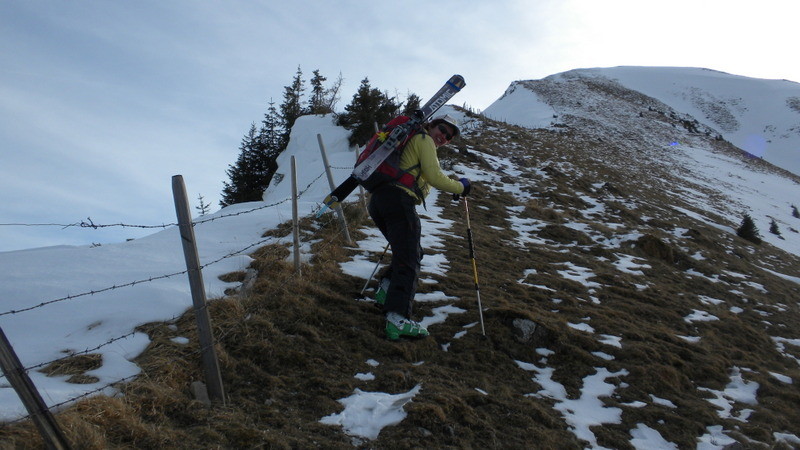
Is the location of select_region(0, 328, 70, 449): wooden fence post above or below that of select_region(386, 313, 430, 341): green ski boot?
above

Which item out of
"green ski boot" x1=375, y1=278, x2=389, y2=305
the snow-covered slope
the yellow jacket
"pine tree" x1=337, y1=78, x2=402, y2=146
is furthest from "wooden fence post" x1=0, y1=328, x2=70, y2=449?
the snow-covered slope

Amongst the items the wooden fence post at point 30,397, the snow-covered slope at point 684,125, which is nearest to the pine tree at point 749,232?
the snow-covered slope at point 684,125

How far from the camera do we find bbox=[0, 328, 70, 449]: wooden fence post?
231 centimetres

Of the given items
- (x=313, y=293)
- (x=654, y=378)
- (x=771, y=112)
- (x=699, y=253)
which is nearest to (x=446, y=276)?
(x=313, y=293)

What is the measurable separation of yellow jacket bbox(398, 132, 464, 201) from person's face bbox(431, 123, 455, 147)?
325 millimetres

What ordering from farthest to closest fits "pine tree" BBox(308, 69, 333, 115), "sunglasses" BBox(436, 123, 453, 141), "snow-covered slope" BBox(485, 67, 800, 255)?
"pine tree" BBox(308, 69, 333, 115)
"snow-covered slope" BBox(485, 67, 800, 255)
"sunglasses" BBox(436, 123, 453, 141)

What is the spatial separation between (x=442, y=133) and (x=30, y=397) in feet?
14.6

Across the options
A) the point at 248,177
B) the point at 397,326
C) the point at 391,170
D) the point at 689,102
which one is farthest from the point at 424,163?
the point at 689,102

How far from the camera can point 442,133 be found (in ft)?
17.9

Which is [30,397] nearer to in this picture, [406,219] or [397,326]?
[397,326]

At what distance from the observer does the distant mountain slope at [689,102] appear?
4728 cm

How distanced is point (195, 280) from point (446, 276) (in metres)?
4.78

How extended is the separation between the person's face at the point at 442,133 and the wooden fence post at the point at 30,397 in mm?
4288

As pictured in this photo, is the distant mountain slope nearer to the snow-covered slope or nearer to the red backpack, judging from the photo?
the snow-covered slope
